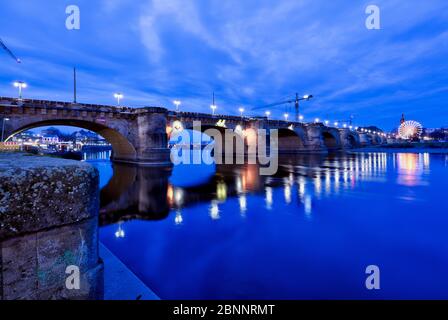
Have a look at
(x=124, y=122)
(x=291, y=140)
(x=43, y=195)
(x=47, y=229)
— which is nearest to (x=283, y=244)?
(x=47, y=229)

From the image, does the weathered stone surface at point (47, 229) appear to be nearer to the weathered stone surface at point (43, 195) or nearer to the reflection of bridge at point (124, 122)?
the weathered stone surface at point (43, 195)

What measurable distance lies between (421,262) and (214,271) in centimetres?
524

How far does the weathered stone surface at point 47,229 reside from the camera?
1971mm

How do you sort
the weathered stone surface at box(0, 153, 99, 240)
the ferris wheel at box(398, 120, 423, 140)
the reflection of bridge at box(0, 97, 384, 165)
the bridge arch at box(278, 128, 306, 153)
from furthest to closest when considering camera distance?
the ferris wheel at box(398, 120, 423, 140), the bridge arch at box(278, 128, 306, 153), the reflection of bridge at box(0, 97, 384, 165), the weathered stone surface at box(0, 153, 99, 240)

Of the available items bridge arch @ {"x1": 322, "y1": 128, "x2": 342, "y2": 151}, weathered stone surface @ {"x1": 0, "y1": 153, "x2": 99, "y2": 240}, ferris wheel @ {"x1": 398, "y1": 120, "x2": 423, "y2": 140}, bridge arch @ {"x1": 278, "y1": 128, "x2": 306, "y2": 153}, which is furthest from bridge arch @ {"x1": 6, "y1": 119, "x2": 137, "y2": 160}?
ferris wheel @ {"x1": 398, "y1": 120, "x2": 423, "y2": 140}

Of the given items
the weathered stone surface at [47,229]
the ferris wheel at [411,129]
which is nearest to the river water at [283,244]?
the weathered stone surface at [47,229]

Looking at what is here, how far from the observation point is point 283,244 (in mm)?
7332

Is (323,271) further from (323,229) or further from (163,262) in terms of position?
(163,262)

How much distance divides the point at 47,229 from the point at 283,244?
21.2 feet

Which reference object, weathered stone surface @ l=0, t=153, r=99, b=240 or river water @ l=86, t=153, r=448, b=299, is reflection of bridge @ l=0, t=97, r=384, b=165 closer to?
river water @ l=86, t=153, r=448, b=299

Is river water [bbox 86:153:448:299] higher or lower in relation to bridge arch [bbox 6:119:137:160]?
lower

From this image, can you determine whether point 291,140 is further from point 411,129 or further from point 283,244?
point 411,129

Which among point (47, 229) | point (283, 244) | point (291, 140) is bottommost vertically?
point (283, 244)

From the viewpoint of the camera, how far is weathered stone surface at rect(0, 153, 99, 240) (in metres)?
1.93
